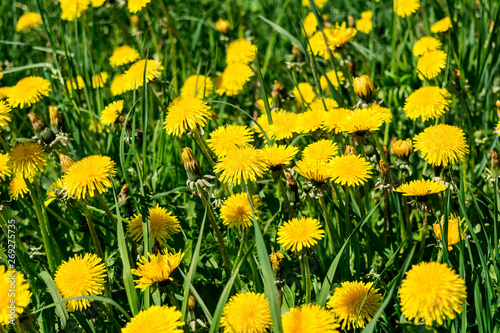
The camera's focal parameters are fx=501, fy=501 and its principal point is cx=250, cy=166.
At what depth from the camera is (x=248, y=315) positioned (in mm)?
1216

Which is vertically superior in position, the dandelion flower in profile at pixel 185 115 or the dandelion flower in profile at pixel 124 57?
the dandelion flower in profile at pixel 124 57

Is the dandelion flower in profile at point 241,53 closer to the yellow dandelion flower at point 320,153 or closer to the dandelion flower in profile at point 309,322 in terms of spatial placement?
the yellow dandelion flower at point 320,153

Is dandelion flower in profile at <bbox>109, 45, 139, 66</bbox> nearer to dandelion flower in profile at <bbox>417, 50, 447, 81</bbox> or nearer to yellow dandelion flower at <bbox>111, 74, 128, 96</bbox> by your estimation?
yellow dandelion flower at <bbox>111, 74, 128, 96</bbox>

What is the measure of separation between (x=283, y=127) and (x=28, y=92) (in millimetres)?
1202

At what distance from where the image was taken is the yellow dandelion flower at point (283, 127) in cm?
183

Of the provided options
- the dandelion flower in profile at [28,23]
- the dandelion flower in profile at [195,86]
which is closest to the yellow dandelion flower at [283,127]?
the dandelion flower in profile at [195,86]

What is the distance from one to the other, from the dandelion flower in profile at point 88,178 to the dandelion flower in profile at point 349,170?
26.1 inches

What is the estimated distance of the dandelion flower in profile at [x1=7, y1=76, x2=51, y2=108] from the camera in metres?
2.23

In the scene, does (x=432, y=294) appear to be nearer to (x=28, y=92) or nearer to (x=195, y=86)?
(x=195, y=86)

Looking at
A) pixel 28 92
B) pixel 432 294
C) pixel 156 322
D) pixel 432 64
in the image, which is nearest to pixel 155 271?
pixel 156 322

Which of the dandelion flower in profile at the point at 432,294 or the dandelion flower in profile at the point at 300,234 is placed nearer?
the dandelion flower in profile at the point at 432,294

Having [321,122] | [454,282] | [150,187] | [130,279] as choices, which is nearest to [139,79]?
[150,187]

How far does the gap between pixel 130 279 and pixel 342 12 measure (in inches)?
119

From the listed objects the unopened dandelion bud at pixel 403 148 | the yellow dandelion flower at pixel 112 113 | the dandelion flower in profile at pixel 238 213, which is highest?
the yellow dandelion flower at pixel 112 113
